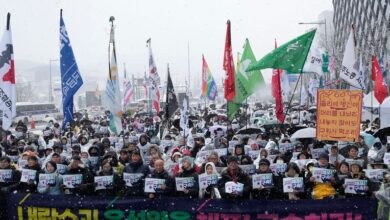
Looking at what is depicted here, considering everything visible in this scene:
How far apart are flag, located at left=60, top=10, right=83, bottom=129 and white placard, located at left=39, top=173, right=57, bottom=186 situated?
3.77m

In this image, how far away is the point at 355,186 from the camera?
26.2ft

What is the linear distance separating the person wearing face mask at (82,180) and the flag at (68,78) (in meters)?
3.47

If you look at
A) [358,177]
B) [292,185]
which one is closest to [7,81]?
[292,185]

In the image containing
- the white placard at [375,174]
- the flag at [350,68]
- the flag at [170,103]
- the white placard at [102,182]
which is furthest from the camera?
the flag at [170,103]

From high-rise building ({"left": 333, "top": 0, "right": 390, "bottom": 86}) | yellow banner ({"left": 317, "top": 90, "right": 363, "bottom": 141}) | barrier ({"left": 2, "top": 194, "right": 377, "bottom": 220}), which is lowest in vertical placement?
barrier ({"left": 2, "top": 194, "right": 377, "bottom": 220})

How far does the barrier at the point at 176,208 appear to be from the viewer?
302 inches

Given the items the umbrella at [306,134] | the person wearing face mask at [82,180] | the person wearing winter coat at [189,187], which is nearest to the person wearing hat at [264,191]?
the person wearing winter coat at [189,187]

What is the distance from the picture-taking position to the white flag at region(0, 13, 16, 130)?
469 inches

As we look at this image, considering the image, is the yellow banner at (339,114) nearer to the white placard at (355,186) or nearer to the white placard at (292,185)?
the white placard at (355,186)

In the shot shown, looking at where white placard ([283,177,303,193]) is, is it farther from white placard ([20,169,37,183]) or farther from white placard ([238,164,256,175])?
white placard ([20,169,37,183])

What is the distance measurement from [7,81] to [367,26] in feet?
212

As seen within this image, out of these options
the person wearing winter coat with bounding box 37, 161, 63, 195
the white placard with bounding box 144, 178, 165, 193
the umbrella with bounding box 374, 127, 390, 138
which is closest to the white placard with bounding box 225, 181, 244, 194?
the white placard with bounding box 144, 178, 165, 193

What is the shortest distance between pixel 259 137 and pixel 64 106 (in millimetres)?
5463

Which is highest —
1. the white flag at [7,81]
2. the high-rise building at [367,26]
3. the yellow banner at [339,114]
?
the high-rise building at [367,26]
